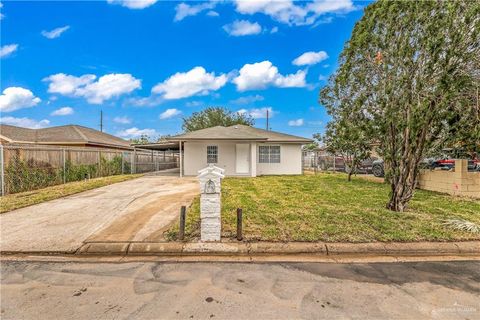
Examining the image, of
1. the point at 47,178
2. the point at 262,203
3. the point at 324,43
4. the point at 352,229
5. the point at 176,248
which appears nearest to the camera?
the point at 176,248

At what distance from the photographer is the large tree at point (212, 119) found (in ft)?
118

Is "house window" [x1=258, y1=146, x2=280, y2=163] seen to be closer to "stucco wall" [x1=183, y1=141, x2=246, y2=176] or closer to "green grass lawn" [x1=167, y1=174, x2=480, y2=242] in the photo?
"stucco wall" [x1=183, y1=141, x2=246, y2=176]

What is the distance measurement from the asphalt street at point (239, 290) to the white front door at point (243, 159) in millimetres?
12039

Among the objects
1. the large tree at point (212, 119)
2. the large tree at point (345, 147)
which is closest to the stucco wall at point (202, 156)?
the large tree at point (345, 147)

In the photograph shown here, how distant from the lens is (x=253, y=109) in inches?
1523

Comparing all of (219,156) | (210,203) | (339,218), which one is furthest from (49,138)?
(339,218)

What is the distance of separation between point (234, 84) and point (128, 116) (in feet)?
58.7

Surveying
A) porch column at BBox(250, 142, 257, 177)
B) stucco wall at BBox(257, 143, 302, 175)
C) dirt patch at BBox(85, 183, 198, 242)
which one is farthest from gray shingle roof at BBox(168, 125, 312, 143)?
dirt patch at BBox(85, 183, 198, 242)

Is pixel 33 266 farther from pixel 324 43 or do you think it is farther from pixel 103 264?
pixel 324 43

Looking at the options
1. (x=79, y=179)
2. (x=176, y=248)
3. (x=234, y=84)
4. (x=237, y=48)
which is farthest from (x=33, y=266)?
(x=234, y=84)

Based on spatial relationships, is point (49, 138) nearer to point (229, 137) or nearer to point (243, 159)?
point (229, 137)

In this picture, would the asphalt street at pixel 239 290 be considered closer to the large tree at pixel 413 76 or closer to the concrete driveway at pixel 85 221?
the concrete driveway at pixel 85 221

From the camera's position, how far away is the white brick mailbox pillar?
165 inches

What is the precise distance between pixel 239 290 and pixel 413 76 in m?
5.71
